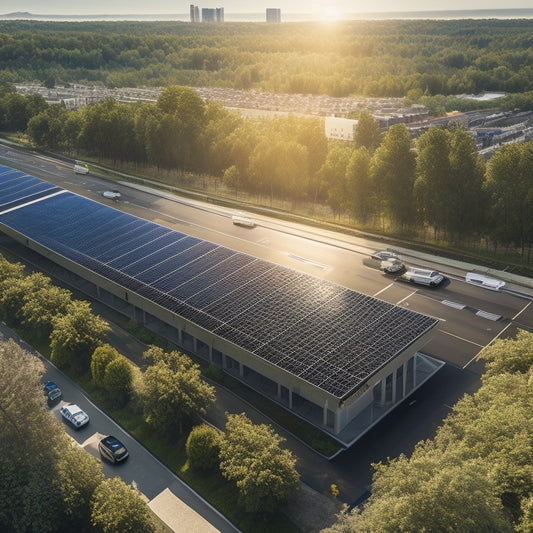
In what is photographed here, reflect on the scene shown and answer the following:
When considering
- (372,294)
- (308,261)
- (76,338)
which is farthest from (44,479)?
(308,261)

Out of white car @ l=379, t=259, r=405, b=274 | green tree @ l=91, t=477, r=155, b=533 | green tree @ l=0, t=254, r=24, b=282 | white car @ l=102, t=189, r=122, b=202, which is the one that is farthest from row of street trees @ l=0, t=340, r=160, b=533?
white car @ l=102, t=189, r=122, b=202

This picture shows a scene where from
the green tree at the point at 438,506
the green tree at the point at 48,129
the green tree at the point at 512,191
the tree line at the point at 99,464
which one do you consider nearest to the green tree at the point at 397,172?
the green tree at the point at 512,191

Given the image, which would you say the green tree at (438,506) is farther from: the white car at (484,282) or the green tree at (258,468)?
the white car at (484,282)

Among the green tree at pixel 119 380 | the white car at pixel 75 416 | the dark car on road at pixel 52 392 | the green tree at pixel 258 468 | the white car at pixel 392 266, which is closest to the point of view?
the green tree at pixel 258 468

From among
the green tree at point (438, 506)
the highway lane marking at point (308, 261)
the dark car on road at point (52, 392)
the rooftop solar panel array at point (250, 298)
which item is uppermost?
the green tree at point (438, 506)

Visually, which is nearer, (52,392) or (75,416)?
(75,416)

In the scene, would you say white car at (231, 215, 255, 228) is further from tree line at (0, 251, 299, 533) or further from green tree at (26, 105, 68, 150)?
green tree at (26, 105, 68, 150)

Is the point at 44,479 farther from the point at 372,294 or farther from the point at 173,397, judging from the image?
the point at 372,294
